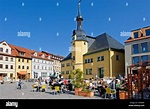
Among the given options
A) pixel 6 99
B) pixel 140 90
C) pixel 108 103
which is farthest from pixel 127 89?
pixel 6 99

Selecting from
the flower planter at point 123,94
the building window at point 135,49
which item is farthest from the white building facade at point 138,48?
the flower planter at point 123,94

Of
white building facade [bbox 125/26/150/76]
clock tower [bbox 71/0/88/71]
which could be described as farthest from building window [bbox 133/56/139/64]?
clock tower [bbox 71/0/88/71]

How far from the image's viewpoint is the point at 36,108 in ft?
3.98

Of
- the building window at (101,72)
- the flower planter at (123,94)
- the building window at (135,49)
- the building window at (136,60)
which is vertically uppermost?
the building window at (135,49)

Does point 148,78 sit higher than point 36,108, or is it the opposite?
point 148,78

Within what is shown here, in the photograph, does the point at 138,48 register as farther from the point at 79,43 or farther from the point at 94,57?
the point at 79,43

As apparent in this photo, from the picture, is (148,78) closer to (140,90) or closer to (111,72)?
(140,90)

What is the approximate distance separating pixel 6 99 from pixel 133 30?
0.89 m

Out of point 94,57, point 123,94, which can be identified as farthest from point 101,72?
point 123,94

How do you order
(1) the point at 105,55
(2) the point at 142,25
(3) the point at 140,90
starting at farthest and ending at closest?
(1) the point at 105,55 → (3) the point at 140,90 → (2) the point at 142,25

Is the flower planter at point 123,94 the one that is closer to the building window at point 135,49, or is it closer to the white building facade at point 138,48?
the white building facade at point 138,48

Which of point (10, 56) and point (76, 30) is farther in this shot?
point (10, 56)

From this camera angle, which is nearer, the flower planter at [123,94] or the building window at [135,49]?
the flower planter at [123,94]

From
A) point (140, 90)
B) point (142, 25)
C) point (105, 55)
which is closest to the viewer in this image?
point (142, 25)
